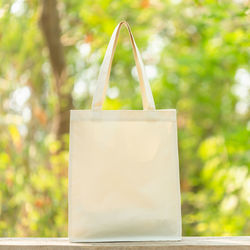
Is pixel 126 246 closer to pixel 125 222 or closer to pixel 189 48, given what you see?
pixel 125 222

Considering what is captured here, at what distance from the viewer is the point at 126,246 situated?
34.1 inches

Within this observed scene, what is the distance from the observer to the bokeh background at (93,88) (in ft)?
9.68

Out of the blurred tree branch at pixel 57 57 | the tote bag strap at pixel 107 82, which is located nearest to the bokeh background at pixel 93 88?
the blurred tree branch at pixel 57 57

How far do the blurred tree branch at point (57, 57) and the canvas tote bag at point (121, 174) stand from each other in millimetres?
2184

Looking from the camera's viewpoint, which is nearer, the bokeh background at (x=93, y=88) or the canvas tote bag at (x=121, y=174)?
the canvas tote bag at (x=121, y=174)

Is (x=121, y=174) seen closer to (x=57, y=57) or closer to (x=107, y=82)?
(x=107, y=82)

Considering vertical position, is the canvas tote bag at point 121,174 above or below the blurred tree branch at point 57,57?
below

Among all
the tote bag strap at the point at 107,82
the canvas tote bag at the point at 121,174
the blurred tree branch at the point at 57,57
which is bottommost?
the canvas tote bag at the point at 121,174

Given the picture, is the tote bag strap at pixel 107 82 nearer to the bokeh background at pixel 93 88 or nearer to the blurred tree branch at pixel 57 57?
the bokeh background at pixel 93 88

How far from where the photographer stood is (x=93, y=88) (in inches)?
136

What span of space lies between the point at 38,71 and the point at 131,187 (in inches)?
110

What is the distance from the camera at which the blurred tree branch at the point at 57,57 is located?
300 centimetres

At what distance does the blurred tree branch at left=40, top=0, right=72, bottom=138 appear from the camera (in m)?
3.00

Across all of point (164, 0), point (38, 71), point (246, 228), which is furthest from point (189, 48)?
point (246, 228)
